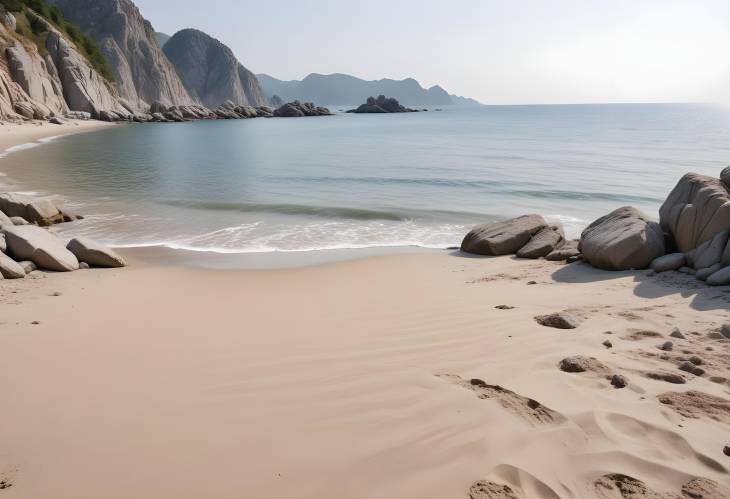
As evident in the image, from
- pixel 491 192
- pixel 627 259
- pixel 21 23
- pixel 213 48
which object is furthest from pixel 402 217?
pixel 213 48

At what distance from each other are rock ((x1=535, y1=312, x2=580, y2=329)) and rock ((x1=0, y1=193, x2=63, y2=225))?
1215cm

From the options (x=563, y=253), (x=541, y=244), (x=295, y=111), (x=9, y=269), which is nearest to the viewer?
(x=9, y=269)

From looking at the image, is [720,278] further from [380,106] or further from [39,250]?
[380,106]

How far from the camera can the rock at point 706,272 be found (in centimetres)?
688

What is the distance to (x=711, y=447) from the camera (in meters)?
3.12

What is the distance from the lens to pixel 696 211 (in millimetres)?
8000

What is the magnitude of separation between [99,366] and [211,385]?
1.17 meters

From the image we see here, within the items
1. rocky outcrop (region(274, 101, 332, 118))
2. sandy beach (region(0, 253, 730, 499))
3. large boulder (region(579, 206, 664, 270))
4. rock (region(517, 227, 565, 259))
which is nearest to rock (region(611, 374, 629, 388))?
sandy beach (region(0, 253, 730, 499))

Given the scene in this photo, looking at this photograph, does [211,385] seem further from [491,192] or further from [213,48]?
[213,48]

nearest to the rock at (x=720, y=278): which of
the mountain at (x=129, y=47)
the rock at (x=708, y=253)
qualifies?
the rock at (x=708, y=253)

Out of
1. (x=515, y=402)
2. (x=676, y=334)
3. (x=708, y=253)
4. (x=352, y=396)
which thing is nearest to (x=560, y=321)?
(x=676, y=334)

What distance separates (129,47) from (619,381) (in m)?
111

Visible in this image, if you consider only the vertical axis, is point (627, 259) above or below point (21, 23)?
below

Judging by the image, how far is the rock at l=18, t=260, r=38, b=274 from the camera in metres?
7.86
